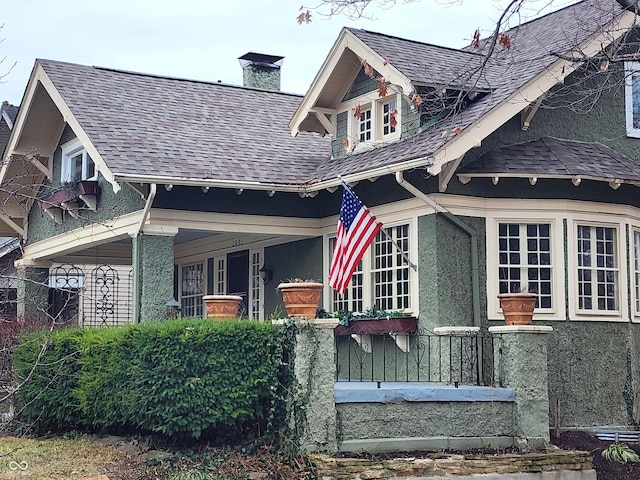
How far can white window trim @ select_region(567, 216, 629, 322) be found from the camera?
13.3 metres

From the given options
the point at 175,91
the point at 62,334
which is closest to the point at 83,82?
the point at 175,91

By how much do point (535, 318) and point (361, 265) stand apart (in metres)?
2.89

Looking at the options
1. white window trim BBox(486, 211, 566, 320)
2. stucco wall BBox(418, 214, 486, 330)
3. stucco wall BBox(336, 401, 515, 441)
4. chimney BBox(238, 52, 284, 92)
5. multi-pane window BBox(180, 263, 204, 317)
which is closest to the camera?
stucco wall BBox(336, 401, 515, 441)

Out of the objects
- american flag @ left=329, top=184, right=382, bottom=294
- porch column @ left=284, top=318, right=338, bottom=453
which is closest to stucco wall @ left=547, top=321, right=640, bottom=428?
american flag @ left=329, top=184, right=382, bottom=294

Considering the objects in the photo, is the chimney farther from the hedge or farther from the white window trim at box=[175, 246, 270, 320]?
the hedge

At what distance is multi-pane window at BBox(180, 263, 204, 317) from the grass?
750 cm

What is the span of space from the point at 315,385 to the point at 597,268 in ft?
16.9

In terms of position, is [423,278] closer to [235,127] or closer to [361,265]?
[361,265]

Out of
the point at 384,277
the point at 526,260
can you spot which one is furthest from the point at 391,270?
the point at 526,260

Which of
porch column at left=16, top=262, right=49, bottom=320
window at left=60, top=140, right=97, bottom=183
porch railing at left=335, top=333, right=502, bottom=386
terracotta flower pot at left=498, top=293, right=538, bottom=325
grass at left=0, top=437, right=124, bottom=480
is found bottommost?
grass at left=0, top=437, right=124, bottom=480

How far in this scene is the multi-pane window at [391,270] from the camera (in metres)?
13.7

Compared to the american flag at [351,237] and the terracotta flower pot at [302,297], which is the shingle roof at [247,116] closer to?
the american flag at [351,237]

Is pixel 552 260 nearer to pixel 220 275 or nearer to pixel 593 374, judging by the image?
pixel 593 374

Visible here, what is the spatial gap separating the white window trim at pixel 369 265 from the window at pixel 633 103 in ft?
13.3
